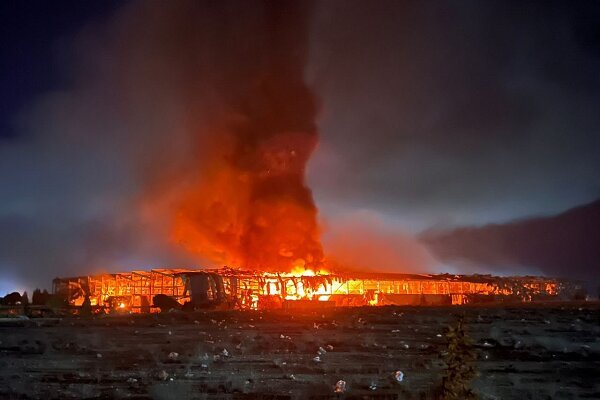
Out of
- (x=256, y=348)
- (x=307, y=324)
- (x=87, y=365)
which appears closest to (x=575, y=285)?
(x=307, y=324)

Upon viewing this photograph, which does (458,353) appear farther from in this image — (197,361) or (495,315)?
(495,315)

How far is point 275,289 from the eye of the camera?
57.2m

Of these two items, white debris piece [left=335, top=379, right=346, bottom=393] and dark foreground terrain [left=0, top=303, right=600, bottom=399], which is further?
dark foreground terrain [left=0, top=303, right=600, bottom=399]

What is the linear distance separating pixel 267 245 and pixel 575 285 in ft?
146

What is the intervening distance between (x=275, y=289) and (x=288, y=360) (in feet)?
134

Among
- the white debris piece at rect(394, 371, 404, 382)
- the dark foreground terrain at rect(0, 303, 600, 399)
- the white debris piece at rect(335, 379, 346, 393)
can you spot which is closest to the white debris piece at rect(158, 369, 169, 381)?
the dark foreground terrain at rect(0, 303, 600, 399)

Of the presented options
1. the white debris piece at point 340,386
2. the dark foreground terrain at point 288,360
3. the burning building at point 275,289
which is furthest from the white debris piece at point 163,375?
the burning building at point 275,289

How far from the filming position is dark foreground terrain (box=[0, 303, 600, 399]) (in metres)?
12.5

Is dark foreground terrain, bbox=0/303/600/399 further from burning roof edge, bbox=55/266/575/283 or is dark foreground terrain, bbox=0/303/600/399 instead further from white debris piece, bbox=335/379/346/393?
burning roof edge, bbox=55/266/575/283

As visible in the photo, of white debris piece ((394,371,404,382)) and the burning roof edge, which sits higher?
the burning roof edge

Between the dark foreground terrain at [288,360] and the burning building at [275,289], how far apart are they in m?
23.2

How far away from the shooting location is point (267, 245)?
68.6 m

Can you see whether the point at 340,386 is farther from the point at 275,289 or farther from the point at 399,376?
the point at 275,289

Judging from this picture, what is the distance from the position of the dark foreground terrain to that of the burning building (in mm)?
23151
